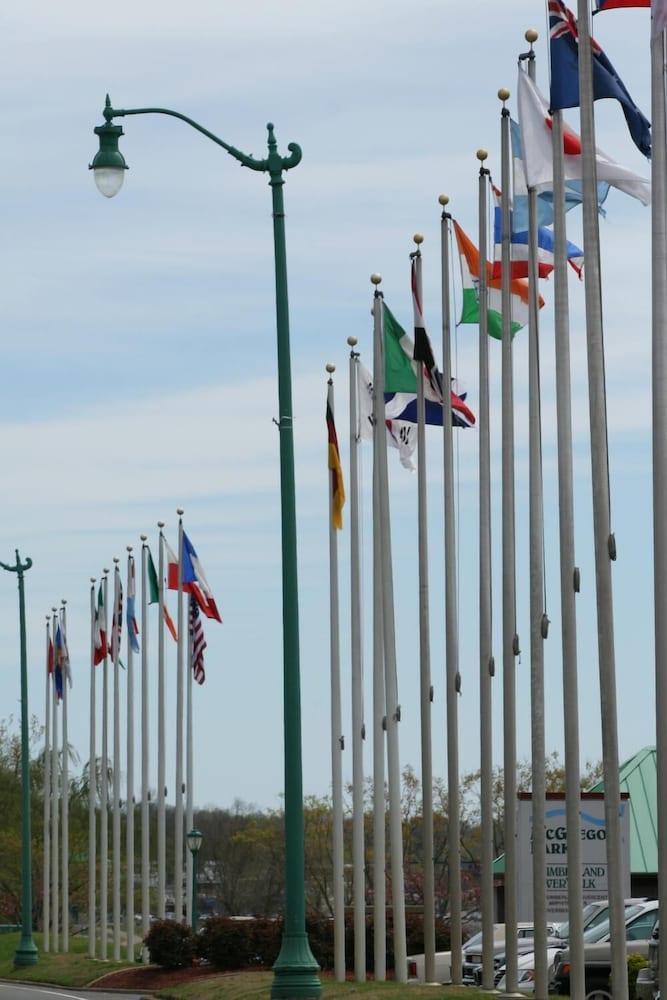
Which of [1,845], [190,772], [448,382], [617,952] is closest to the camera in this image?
[617,952]

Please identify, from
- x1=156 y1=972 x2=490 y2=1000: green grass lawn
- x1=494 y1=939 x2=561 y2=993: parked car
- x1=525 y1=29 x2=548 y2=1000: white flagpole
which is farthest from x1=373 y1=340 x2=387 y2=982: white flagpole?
x1=525 y1=29 x2=548 y2=1000: white flagpole

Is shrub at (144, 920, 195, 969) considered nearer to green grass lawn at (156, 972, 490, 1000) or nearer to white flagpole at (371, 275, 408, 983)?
green grass lawn at (156, 972, 490, 1000)

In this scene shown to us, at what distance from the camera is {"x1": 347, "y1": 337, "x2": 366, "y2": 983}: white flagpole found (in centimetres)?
3244

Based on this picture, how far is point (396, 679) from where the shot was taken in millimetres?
31203

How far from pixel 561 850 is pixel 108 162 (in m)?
9.55

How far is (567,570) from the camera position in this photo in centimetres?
2147

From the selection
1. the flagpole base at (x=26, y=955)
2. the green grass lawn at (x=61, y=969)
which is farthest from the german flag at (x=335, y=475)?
the flagpole base at (x=26, y=955)

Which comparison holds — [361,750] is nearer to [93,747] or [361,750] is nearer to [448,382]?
[448,382]

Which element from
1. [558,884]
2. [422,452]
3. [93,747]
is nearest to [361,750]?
[422,452]

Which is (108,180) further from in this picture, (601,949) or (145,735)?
(145,735)

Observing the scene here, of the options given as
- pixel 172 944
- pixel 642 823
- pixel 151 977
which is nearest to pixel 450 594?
pixel 172 944

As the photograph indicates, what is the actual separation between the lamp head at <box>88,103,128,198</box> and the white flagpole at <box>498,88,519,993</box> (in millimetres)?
6039

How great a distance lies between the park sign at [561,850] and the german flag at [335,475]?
10692 mm

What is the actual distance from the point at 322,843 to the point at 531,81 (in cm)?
6397
